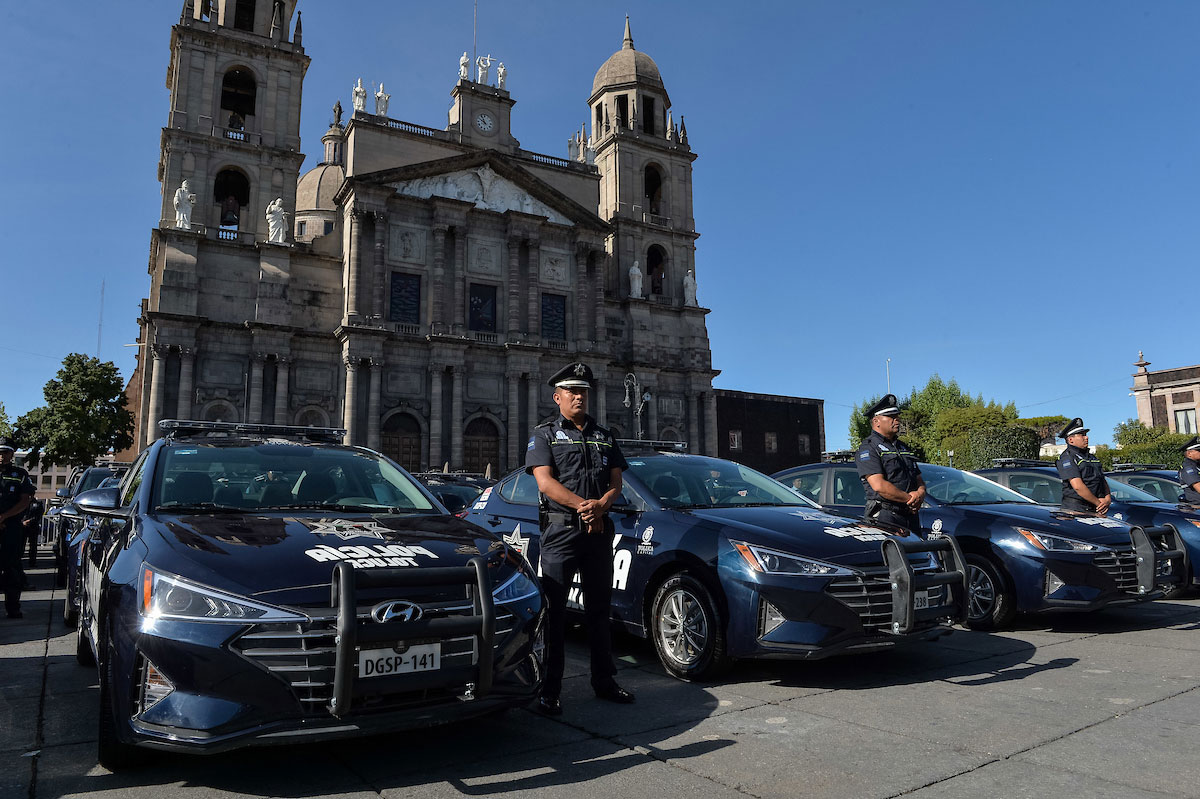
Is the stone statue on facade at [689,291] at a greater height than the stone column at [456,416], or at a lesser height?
greater

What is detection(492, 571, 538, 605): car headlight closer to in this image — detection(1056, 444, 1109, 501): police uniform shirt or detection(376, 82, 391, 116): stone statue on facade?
detection(1056, 444, 1109, 501): police uniform shirt

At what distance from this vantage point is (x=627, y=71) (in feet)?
145

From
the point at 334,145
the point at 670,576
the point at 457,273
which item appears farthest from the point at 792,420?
the point at 670,576

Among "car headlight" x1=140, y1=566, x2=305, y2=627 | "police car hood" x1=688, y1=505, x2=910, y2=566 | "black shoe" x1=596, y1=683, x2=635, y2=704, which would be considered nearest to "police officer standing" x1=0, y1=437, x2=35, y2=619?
"car headlight" x1=140, y1=566, x2=305, y2=627

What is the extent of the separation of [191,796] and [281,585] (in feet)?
3.03

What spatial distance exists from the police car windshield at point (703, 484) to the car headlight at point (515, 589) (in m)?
2.12

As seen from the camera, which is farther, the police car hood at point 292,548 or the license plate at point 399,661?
the police car hood at point 292,548

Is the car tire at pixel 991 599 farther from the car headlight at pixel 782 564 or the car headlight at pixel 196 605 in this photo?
the car headlight at pixel 196 605

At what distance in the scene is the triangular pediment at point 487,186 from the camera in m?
35.2

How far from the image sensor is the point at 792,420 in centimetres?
5088

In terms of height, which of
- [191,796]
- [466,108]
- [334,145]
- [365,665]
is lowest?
[191,796]

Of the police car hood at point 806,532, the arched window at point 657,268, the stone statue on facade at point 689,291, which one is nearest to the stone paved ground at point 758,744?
the police car hood at point 806,532

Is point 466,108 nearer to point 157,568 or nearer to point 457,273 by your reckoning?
point 457,273

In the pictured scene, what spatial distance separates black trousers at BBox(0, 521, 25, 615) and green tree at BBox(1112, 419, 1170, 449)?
5864 centimetres
